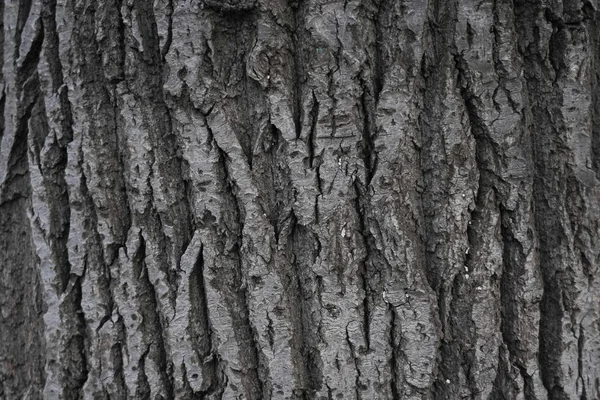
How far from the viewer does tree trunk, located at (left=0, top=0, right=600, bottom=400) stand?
4.24 ft

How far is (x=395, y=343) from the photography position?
1.30m

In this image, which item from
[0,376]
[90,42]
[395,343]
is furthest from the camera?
[0,376]

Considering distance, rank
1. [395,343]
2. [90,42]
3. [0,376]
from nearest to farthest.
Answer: [395,343] → [90,42] → [0,376]

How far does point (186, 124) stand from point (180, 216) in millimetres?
247

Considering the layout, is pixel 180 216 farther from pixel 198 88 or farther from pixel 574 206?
pixel 574 206

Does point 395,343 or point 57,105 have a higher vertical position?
point 57,105

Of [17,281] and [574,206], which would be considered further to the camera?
[17,281]

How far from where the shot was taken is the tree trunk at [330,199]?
4.24 ft

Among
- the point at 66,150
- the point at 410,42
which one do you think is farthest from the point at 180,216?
the point at 410,42

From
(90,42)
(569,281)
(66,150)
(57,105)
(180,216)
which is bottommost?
(569,281)

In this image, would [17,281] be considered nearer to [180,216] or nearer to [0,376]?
[0,376]

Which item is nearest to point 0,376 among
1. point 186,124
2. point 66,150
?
point 66,150

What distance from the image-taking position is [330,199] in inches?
50.5

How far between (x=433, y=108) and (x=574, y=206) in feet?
1.58
